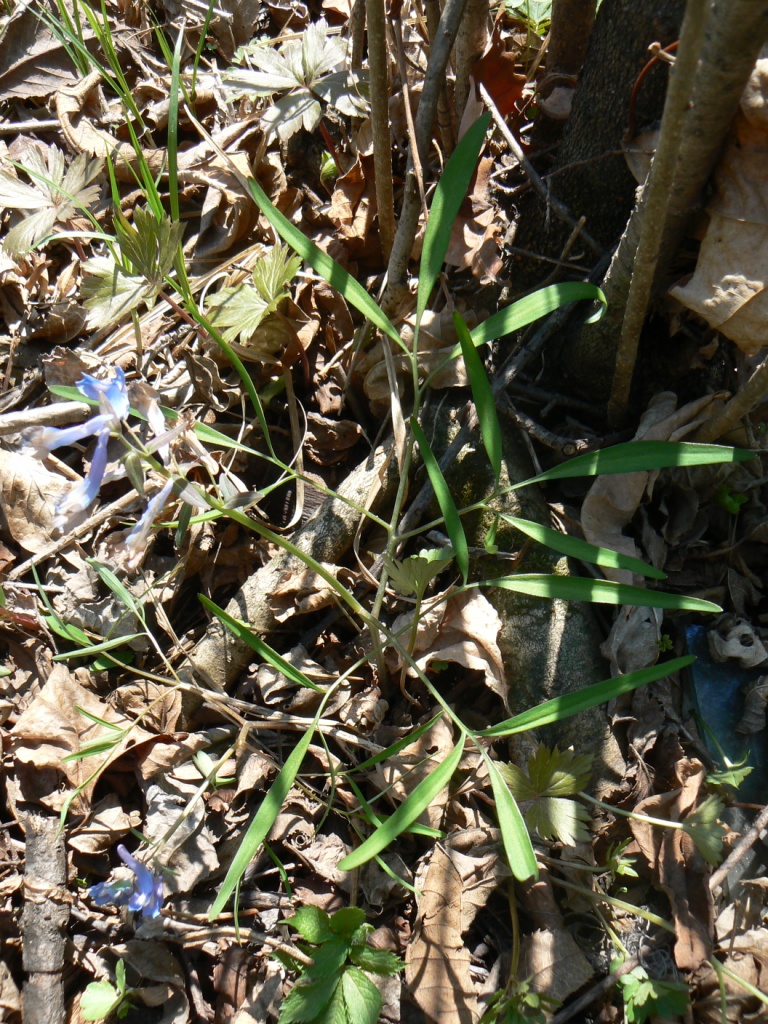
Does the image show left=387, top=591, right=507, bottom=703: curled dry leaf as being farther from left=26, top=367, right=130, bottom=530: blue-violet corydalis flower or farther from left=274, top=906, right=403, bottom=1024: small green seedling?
left=26, top=367, right=130, bottom=530: blue-violet corydalis flower

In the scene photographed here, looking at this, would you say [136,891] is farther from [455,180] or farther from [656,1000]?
[455,180]

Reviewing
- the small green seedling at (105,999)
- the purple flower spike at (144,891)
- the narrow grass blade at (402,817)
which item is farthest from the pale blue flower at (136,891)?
the narrow grass blade at (402,817)

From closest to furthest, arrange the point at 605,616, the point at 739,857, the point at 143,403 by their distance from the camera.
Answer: the point at 143,403 → the point at 739,857 → the point at 605,616

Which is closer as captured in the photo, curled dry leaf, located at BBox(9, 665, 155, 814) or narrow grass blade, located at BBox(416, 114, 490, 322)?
narrow grass blade, located at BBox(416, 114, 490, 322)

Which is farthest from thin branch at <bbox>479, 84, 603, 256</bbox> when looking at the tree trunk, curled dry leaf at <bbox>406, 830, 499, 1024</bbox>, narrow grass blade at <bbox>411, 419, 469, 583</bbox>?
curled dry leaf at <bbox>406, 830, 499, 1024</bbox>

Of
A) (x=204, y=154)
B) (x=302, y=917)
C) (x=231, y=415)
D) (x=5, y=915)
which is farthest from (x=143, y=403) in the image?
(x=204, y=154)

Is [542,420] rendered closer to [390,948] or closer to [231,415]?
[231,415]
